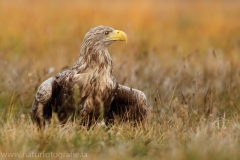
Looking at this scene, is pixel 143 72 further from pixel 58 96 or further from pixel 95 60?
pixel 58 96

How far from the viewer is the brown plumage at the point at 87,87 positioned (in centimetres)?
696

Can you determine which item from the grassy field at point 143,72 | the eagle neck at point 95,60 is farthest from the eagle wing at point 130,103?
the eagle neck at point 95,60

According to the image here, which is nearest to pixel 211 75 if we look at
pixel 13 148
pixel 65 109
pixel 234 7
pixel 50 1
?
pixel 65 109

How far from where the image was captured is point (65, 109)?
7.00 meters

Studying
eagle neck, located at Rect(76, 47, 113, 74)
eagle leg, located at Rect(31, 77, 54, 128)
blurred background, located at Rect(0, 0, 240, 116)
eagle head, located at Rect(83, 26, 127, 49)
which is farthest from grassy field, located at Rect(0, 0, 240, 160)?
eagle head, located at Rect(83, 26, 127, 49)

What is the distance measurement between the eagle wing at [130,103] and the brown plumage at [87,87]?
0.11 meters

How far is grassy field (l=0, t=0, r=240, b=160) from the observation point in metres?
5.62

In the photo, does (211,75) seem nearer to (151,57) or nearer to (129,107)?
(151,57)

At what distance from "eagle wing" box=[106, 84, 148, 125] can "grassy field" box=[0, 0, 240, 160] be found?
22cm

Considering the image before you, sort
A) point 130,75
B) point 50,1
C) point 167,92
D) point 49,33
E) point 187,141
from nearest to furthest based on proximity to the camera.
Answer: point 187,141, point 167,92, point 130,75, point 49,33, point 50,1

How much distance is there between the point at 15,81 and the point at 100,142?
12.4 feet

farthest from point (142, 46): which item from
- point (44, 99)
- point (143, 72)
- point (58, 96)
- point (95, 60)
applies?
point (44, 99)

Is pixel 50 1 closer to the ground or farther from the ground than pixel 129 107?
farther from the ground

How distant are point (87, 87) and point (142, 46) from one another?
6.37 meters
